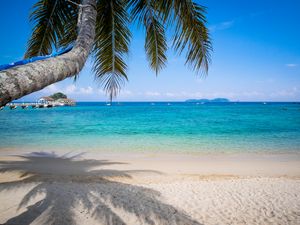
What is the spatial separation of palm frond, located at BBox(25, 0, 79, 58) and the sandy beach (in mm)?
3386

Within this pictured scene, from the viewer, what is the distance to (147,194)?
4738 millimetres

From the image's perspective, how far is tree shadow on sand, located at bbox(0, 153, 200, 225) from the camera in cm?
363

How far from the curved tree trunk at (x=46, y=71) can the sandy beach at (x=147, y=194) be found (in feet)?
9.63

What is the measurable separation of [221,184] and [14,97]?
5.56 metres

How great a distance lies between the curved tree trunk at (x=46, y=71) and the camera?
4.07 ft

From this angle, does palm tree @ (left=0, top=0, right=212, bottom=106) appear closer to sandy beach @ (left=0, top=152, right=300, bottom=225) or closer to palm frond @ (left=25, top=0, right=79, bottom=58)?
palm frond @ (left=25, top=0, right=79, bottom=58)

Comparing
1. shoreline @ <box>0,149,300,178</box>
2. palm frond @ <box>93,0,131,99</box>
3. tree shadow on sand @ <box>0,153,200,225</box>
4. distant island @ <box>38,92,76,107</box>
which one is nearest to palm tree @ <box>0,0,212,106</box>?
palm frond @ <box>93,0,131,99</box>

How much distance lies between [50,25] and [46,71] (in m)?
3.68

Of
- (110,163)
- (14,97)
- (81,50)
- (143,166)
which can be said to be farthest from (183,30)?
(110,163)

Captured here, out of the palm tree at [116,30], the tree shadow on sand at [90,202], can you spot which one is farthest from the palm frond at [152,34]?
the tree shadow on sand at [90,202]

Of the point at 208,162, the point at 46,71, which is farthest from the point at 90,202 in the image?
the point at 208,162

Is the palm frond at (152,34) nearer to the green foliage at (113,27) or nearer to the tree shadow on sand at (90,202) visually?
the green foliage at (113,27)

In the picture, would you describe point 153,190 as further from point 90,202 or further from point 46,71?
point 46,71

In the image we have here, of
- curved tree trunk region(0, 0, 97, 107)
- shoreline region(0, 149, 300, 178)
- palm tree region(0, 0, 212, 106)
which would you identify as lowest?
shoreline region(0, 149, 300, 178)
